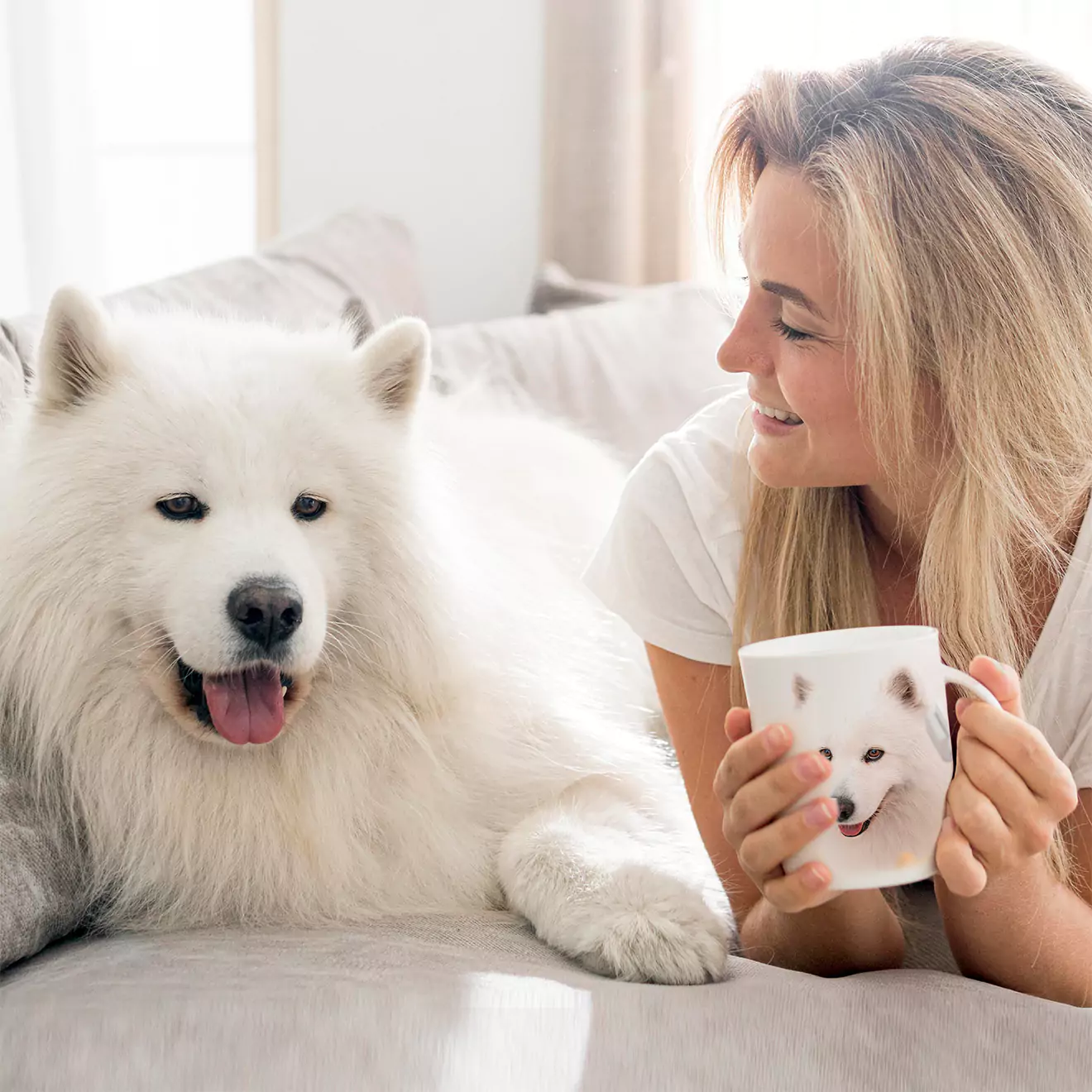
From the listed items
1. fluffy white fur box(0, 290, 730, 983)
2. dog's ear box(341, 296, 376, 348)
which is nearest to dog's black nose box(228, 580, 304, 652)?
fluffy white fur box(0, 290, 730, 983)

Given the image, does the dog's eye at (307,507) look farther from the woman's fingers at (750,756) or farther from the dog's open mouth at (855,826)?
the dog's open mouth at (855,826)

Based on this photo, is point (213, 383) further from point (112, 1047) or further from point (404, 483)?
point (112, 1047)

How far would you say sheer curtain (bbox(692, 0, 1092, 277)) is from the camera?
10.4 ft

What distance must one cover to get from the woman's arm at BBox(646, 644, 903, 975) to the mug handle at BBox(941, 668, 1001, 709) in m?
0.30

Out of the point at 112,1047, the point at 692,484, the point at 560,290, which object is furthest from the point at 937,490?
the point at 560,290

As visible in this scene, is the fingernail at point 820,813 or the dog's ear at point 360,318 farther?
the dog's ear at point 360,318

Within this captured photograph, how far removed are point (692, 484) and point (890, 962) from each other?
575 millimetres

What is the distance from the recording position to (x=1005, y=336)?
3.75 feet

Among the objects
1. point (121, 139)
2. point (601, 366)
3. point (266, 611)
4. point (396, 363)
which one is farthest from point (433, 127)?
point (266, 611)

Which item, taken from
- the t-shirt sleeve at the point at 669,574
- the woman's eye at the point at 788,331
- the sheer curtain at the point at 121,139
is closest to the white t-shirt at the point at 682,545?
the t-shirt sleeve at the point at 669,574

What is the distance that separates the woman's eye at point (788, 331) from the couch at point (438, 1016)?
0.61m

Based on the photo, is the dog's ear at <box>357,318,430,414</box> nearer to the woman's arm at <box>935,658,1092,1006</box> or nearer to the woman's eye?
the woman's eye

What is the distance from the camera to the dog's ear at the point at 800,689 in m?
0.85

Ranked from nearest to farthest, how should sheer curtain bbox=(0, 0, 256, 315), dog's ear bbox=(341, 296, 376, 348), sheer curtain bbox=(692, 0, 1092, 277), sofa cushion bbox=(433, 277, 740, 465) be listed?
dog's ear bbox=(341, 296, 376, 348), sofa cushion bbox=(433, 277, 740, 465), sheer curtain bbox=(692, 0, 1092, 277), sheer curtain bbox=(0, 0, 256, 315)
